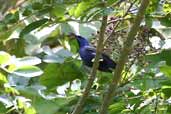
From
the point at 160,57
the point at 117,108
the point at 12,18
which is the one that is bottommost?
the point at 117,108

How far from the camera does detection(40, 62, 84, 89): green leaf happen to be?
1.11 m

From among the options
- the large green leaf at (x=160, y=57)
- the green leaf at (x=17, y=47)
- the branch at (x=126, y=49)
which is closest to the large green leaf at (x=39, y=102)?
the branch at (x=126, y=49)

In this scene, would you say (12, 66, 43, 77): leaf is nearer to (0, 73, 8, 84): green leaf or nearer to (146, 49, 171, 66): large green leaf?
(0, 73, 8, 84): green leaf

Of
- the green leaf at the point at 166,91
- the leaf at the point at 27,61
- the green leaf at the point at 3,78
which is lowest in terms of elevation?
the green leaf at the point at 166,91

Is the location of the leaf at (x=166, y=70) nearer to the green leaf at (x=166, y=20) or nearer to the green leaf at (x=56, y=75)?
the green leaf at (x=166, y=20)

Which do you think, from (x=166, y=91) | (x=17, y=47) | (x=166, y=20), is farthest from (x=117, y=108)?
(x=17, y=47)

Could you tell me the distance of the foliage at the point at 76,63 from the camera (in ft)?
2.94

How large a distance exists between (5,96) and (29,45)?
0.48 meters

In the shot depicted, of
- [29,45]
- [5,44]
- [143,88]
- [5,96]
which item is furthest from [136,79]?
[5,44]

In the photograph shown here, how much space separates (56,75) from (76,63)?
0.47 feet

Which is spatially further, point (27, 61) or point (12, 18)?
point (12, 18)

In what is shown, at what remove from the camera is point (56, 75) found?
112 centimetres

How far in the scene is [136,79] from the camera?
102 cm

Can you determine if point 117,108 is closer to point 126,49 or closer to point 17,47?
point 126,49
